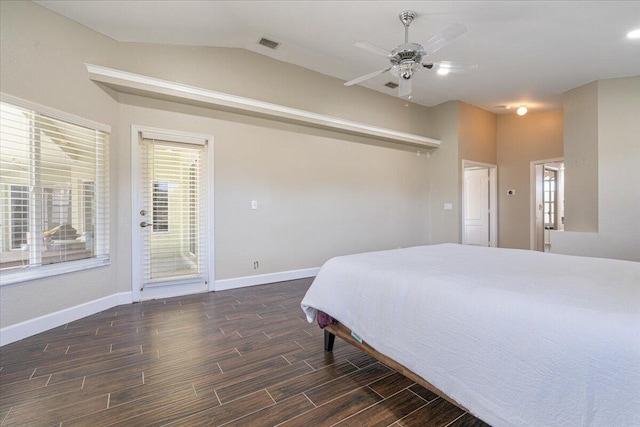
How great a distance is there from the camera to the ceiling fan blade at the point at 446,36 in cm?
236

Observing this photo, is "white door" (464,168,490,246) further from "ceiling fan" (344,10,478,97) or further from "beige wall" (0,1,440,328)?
"ceiling fan" (344,10,478,97)

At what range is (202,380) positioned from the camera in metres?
1.92

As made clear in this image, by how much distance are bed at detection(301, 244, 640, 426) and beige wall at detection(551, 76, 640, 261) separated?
3295mm

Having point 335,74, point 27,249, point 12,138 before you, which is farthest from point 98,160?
point 335,74

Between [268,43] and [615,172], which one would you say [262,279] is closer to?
[268,43]

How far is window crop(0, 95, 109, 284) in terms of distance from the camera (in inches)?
98.6

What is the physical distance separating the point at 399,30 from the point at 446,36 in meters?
1.16

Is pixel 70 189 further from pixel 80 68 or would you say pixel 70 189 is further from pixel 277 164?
pixel 277 164

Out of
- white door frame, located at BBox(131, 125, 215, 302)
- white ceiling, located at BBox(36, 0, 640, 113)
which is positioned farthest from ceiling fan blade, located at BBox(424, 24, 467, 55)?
white door frame, located at BBox(131, 125, 215, 302)

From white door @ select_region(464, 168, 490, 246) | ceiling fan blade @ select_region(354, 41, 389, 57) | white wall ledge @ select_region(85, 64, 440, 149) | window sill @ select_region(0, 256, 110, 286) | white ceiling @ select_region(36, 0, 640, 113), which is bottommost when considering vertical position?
window sill @ select_region(0, 256, 110, 286)

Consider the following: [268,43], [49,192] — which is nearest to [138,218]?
[49,192]

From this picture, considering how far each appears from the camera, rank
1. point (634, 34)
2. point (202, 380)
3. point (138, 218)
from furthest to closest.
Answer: point (138, 218) < point (634, 34) < point (202, 380)

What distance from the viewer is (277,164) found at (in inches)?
178

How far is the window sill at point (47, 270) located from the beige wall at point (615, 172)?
653 centimetres
